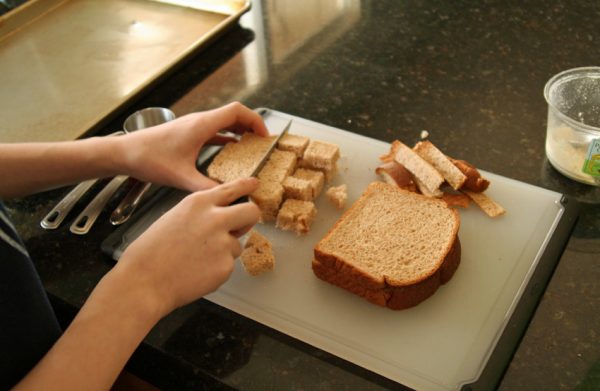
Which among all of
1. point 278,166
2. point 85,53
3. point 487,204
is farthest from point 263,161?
point 85,53

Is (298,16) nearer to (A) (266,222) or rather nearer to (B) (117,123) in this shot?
(B) (117,123)

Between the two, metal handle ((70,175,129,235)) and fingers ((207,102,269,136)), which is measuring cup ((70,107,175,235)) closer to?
metal handle ((70,175,129,235))

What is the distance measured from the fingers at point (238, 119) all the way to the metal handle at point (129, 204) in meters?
0.22

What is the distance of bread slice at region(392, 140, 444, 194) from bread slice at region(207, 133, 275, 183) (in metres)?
0.30

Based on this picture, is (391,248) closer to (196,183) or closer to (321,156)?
(321,156)

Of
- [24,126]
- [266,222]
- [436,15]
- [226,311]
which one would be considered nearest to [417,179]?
[266,222]

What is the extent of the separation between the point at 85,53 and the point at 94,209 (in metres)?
0.76

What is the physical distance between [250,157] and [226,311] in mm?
366

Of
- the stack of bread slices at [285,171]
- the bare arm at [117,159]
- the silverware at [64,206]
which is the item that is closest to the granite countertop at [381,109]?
the silverware at [64,206]

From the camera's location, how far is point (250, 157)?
1277 mm

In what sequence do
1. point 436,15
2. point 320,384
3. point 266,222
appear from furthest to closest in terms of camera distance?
point 436,15
point 266,222
point 320,384

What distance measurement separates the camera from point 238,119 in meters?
1.30

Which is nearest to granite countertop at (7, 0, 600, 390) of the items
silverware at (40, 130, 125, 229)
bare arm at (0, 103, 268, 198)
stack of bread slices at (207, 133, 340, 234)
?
silverware at (40, 130, 125, 229)

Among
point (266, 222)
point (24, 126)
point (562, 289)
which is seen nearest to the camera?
point (562, 289)
